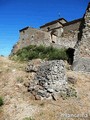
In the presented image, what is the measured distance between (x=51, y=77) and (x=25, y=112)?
315cm

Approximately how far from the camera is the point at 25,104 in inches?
482

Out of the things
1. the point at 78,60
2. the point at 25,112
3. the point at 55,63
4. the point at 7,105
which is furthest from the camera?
the point at 78,60

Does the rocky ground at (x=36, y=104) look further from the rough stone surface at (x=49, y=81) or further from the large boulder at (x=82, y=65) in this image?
the large boulder at (x=82, y=65)

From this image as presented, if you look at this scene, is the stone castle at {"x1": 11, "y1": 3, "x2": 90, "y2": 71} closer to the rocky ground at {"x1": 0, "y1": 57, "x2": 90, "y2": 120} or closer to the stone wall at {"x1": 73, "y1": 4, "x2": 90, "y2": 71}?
the stone wall at {"x1": 73, "y1": 4, "x2": 90, "y2": 71}

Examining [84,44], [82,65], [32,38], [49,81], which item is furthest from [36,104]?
[32,38]

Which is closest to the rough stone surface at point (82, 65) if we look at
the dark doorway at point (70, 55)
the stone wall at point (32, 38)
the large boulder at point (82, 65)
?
the large boulder at point (82, 65)

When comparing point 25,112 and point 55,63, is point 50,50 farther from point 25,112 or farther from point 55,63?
point 25,112

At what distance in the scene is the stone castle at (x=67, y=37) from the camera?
61.9ft

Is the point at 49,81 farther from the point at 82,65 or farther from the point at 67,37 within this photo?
the point at 67,37

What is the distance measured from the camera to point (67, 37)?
27.0 metres

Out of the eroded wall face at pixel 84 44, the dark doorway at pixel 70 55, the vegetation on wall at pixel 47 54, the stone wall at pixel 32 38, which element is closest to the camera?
the eroded wall face at pixel 84 44

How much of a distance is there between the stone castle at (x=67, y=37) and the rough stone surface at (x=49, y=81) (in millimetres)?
4516

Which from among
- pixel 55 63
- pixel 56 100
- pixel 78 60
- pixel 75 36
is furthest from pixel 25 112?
pixel 75 36

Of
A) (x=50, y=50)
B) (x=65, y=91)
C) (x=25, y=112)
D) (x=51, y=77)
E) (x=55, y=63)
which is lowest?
(x=25, y=112)
